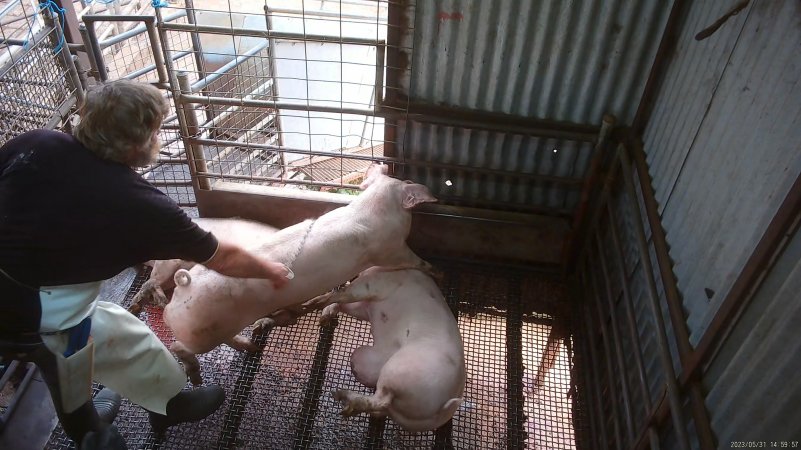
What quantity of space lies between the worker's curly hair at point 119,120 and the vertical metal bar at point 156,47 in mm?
1201

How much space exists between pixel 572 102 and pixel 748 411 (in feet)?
6.58

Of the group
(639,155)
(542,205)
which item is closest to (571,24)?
(639,155)

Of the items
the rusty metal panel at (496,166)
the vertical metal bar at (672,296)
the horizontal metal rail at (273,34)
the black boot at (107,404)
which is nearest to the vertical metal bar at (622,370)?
the vertical metal bar at (672,296)

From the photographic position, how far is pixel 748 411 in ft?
5.67

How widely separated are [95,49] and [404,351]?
246cm

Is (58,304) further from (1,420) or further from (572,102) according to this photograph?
(572,102)

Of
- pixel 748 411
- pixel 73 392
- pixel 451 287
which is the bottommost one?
pixel 451 287

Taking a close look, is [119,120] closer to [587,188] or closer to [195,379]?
[195,379]

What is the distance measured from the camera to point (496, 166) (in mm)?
3639

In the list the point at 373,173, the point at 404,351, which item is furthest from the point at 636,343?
the point at 373,173

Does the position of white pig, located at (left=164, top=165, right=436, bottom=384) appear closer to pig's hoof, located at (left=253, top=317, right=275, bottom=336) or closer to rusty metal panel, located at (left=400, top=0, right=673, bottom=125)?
pig's hoof, located at (left=253, top=317, right=275, bottom=336)

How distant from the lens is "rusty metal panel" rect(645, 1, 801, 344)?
1.89 m

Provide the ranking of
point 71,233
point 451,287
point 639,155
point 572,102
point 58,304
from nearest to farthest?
point 71,233, point 58,304, point 639,155, point 572,102, point 451,287

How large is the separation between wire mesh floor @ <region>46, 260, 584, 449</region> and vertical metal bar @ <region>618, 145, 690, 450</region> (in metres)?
0.93
